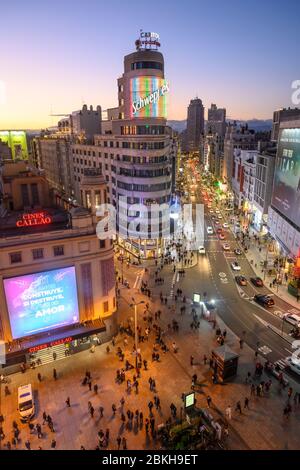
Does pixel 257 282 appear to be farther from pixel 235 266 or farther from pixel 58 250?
pixel 58 250

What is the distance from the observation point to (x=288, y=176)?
65.4 meters

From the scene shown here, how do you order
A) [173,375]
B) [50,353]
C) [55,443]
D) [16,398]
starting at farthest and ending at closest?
[50,353]
[173,375]
[16,398]
[55,443]

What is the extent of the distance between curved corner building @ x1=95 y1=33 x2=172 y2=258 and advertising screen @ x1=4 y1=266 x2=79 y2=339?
1237 inches

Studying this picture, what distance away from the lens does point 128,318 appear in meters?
48.1

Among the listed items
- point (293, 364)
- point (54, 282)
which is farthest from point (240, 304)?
point (54, 282)

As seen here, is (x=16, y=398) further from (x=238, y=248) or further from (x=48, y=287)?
(x=238, y=248)

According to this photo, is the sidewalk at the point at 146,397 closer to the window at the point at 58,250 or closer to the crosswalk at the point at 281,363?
the crosswalk at the point at 281,363

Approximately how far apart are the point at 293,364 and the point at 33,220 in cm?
3496

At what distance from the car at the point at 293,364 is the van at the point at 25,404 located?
1120 inches

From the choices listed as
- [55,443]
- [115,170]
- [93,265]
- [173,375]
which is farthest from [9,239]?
[115,170]

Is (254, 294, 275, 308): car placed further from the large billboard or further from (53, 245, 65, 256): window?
(53, 245, 65, 256): window

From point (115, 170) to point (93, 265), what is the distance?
123ft

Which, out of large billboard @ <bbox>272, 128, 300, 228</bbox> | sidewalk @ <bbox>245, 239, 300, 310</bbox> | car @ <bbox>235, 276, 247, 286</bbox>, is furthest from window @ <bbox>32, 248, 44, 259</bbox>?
large billboard @ <bbox>272, 128, 300, 228</bbox>

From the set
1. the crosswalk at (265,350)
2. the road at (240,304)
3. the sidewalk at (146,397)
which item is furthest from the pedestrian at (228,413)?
the crosswalk at (265,350)
